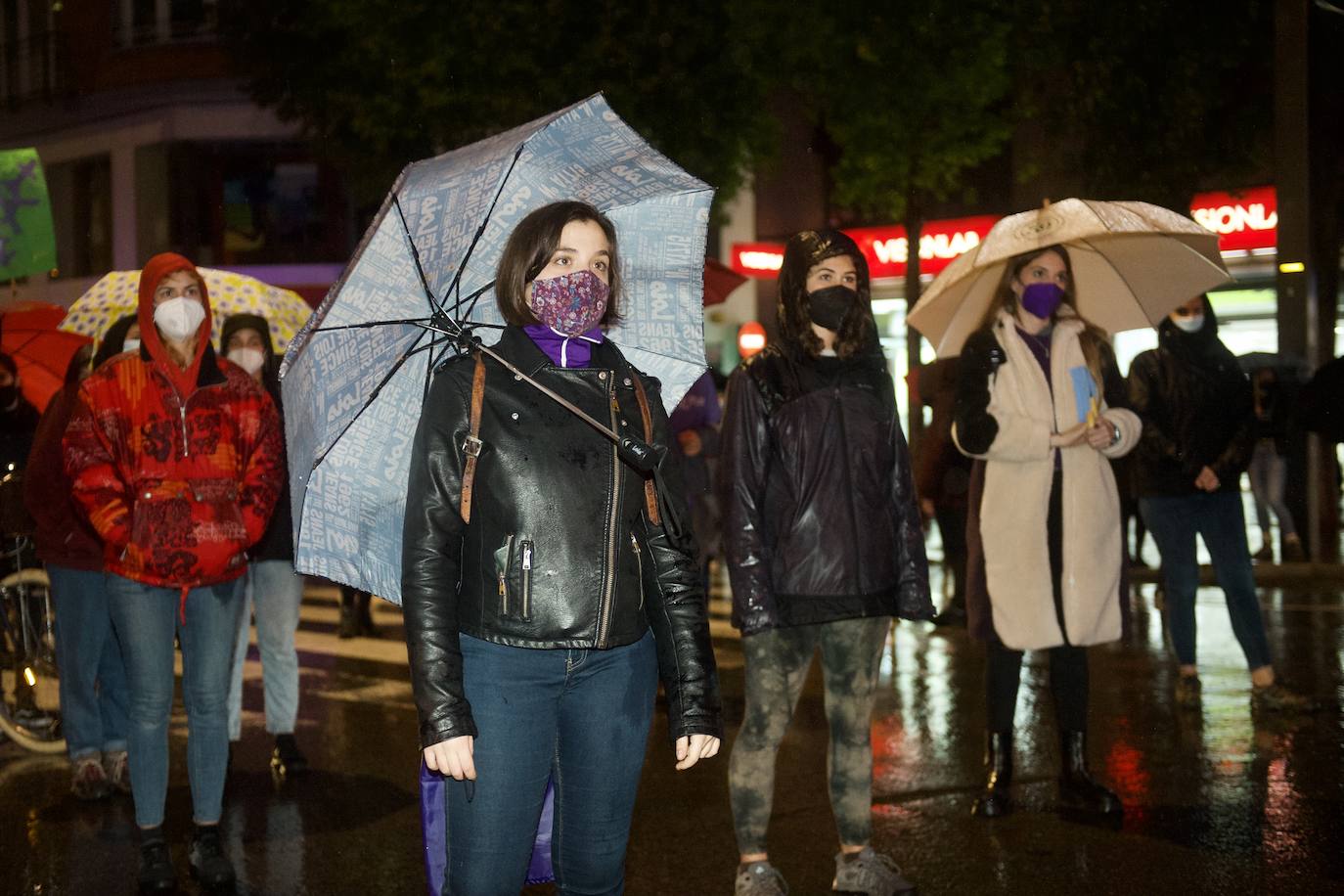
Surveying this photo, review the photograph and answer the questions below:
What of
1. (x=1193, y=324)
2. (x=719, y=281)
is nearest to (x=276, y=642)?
(x=1193, y=324)

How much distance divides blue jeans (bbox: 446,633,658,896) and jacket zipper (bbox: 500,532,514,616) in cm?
9

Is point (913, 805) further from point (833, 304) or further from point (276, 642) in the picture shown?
point (276, 642)

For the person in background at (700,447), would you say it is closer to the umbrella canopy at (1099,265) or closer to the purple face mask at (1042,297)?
the umbrella canopy at (1099,265)

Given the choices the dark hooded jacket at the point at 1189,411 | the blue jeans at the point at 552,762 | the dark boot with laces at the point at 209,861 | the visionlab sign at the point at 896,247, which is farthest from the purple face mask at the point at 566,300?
the visionlab sign at the point at 896,247

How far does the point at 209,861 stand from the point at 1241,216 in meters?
21.1

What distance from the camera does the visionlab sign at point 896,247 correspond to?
86.4ft

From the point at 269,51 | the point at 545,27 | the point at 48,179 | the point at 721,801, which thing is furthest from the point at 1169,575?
the point at 48,179

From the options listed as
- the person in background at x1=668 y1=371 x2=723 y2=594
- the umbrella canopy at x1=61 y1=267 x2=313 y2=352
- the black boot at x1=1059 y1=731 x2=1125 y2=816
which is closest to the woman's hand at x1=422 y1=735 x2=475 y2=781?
the black boot at x1=1059 y1=731 x2=1125 y2=816

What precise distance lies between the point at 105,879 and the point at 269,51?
17142 millimetres

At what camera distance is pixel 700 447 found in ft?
32.3

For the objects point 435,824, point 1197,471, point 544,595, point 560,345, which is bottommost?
point 435,824

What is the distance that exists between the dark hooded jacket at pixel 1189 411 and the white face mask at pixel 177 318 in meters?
4.68

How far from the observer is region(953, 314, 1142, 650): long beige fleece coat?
612 centimetres

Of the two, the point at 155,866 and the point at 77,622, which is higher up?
the point at 77,622
